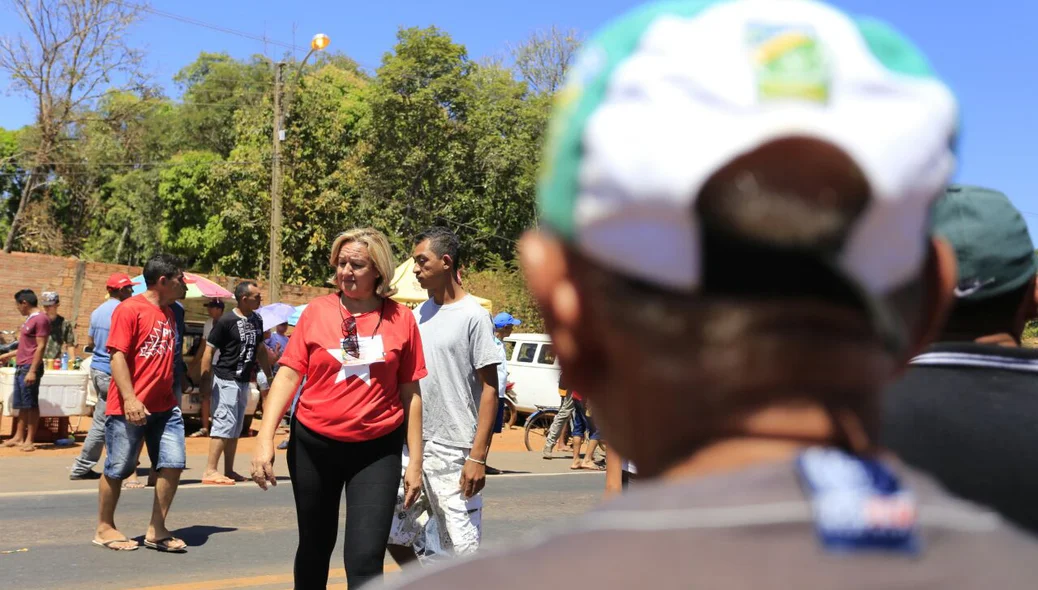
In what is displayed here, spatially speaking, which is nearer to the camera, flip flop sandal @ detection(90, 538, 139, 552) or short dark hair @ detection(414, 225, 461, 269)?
short dark hair @ detection(414, 225, 461, 269)

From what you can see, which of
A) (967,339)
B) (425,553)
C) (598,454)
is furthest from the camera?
(598,454)

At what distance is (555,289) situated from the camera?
110cm

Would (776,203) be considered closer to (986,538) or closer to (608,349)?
(608,349)

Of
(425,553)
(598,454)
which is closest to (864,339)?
(425,553)

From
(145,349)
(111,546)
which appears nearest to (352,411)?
(145,349)

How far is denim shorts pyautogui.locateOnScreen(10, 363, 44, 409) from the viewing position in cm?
1318

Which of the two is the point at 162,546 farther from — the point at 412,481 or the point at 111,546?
the point at 412,481

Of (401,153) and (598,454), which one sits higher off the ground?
(401,153)

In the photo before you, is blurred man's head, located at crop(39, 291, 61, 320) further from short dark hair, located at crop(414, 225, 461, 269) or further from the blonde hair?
the blonde hair

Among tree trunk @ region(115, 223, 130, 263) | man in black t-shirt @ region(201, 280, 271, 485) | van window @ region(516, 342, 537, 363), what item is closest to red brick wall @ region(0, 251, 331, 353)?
van window @ region(516, 342, 537, 363)

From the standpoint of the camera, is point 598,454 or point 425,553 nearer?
point 425,553

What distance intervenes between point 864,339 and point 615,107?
12.5 inches

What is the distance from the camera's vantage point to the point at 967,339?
92.1 inches

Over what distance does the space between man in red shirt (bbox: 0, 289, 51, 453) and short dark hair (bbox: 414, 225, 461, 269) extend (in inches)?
333
